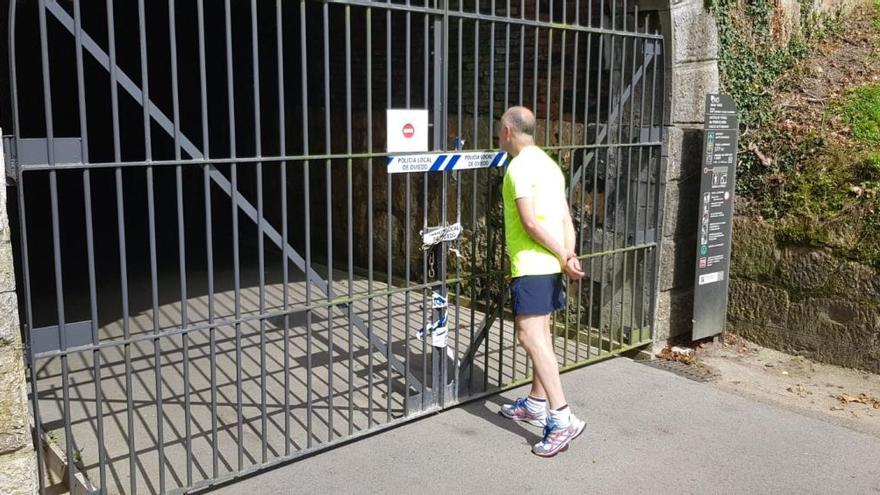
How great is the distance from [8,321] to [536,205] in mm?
2589

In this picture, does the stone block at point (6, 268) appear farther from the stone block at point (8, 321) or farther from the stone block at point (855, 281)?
the stone block at point (855, 281)

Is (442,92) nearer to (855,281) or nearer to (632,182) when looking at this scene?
(632,182)

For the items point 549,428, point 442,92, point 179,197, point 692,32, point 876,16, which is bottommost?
point 549,428

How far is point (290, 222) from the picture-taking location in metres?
10.6

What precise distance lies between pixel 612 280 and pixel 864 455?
7.19 feet

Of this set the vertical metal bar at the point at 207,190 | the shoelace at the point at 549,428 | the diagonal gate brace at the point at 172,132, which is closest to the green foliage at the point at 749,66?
the shoelace at the point at 549,428

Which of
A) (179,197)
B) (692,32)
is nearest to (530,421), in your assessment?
(179,197)

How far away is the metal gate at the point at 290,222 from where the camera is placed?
3.74m

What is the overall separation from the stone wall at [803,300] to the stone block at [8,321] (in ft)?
17.8

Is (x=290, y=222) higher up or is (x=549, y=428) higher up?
(x=290, y=222)

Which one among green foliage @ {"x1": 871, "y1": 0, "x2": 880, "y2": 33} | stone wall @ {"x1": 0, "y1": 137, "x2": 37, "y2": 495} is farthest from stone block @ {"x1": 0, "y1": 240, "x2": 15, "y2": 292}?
green foliage @ {"x1": 871, "y1": 0, "x2": 880, "y2": 33}

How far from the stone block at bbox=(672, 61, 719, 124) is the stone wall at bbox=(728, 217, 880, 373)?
3.54 feet

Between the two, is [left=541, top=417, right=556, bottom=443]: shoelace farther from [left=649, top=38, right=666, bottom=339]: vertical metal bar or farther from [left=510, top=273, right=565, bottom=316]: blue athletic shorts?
[left=649, top=38, right=666, bottom=339]: vertical metal bar

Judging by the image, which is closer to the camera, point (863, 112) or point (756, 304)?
point (756, 304)
